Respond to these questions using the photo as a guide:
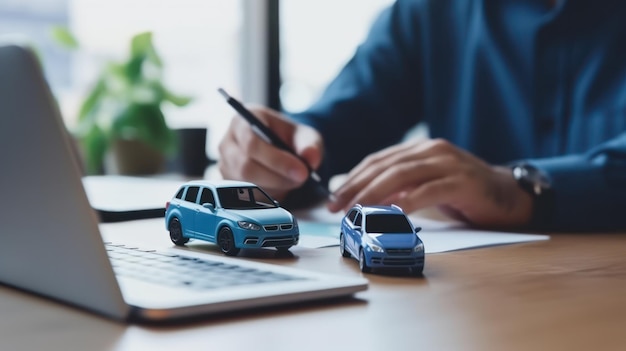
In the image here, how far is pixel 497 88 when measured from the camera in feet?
4.52

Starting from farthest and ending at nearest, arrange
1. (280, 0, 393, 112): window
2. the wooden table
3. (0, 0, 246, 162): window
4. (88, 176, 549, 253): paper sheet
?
(0, 0, 246, 162): window < (280, 0, 393, 112): window < (88, 176, 549, 253): paper sheet < the wooden table

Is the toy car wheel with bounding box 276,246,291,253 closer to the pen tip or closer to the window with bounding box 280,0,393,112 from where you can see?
the pen tip

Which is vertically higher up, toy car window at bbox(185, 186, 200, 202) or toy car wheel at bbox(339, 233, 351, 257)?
toy car window at bbox(185, 186, 200, 202)

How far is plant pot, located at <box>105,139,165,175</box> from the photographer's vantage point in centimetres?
153

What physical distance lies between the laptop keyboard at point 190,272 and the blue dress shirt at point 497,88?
1.75 ft

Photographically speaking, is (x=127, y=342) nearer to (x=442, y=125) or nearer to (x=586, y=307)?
(x=586, y=307)

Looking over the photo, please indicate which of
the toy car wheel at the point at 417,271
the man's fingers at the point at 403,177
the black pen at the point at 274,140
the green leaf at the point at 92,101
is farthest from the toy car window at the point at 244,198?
the green leaf at the point at 92,101

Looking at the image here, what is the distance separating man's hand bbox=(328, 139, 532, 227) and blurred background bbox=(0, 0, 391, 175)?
68 centimetres

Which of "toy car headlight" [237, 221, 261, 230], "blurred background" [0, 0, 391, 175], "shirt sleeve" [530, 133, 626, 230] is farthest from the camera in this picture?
"blurred background" [0, 0, 391, 175]

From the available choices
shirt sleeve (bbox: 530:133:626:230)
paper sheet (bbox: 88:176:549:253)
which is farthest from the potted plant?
shirt sleeve (bbox: 530:133:626:230)

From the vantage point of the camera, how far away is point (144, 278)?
0.47 metres

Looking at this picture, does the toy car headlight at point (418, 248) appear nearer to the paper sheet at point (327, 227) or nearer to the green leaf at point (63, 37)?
the paper sheet at point (327, 227)

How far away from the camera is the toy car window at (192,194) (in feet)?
1.71

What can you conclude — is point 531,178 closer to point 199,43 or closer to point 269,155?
point 269,155
